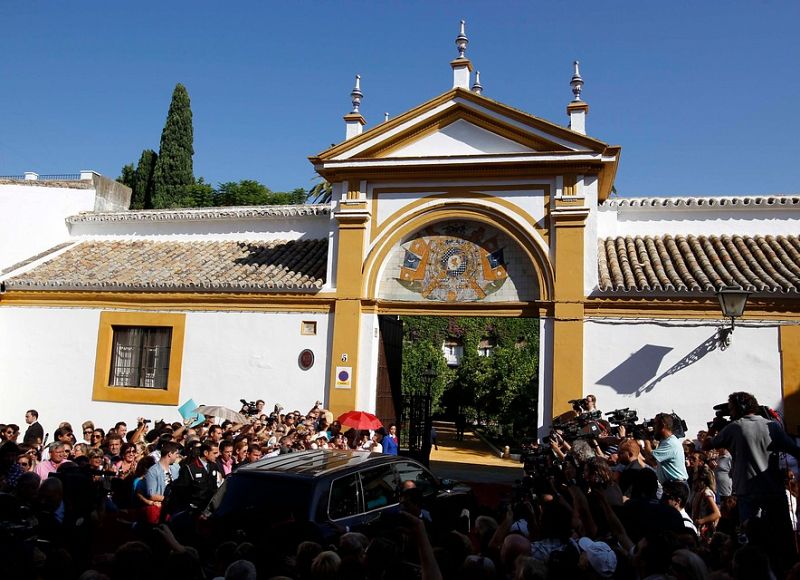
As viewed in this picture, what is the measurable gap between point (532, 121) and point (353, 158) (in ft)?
12.1

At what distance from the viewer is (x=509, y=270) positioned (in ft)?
43.5

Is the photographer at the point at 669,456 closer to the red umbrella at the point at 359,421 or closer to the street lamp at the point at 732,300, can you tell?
the street lamp at the point at 732,300

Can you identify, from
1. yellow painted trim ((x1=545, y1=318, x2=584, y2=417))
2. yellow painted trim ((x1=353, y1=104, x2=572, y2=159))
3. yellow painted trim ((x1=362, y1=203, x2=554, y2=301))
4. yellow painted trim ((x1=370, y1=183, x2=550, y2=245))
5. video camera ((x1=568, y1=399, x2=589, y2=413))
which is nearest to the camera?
video camera ((x1=568, y1=399, x2=589, y2=413))

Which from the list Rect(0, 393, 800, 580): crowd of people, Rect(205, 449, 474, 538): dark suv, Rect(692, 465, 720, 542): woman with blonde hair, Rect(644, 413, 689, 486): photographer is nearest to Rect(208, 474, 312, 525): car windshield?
Rect(205, 449, 474, 538): dark suv

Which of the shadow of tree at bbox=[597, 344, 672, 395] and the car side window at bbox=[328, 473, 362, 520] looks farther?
the shadow of tree at bbox=[597, 344, 672, 395]

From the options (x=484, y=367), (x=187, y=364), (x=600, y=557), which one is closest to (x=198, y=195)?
(x=484, y=367)

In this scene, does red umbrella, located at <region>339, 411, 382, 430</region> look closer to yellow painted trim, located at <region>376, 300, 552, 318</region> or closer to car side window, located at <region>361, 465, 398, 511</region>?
yellow painted trim, located at <region>376, 300, 552, 318</region>

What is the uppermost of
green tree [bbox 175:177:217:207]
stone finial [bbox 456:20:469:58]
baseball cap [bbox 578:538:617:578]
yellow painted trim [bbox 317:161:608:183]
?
green tree [bbox 175:177:217:207]

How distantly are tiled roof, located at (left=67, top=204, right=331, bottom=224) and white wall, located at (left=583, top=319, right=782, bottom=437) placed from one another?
7.46 m

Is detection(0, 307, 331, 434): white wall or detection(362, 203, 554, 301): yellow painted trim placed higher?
detection(362, 203, 554, 301): yellow painted trim

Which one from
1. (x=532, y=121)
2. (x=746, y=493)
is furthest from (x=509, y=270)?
(x=746, y=493)

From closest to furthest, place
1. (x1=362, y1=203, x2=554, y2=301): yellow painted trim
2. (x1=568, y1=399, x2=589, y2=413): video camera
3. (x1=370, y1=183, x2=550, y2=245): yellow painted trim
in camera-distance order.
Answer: (x1=568, y1=399, x2=589, y2=413): video camera
(x1=362, y1=203, x2=554, y2=301): yellow painted trim
(x1=370, y1=183, x2=550, y2=245): yellow painted trim

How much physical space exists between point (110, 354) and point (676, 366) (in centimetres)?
1206

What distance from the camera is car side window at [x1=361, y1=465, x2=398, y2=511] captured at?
263 inches
